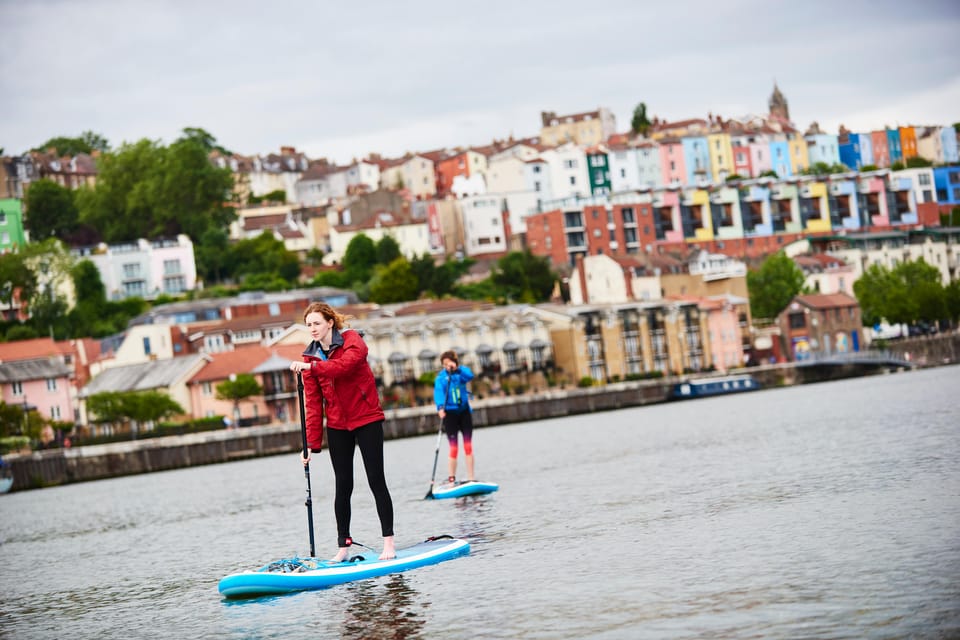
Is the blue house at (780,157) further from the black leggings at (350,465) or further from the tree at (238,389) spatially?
the black leggings at (350,465)

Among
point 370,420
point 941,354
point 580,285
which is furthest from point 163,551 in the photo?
point 580,285

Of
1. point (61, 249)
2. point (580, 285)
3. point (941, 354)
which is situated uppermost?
point (61, 249)

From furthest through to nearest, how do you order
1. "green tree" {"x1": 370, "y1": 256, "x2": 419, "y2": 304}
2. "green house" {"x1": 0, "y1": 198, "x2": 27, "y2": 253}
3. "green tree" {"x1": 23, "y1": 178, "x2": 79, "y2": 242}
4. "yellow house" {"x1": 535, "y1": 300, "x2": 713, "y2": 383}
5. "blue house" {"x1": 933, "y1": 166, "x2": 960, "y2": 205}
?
1. "blue house" {"x1": 933, "y1": 166, "x2": 960, "y2": 205}
2. "green tree" {"x1": 23, "y1": 178, "x2": 79, "y2": 242}
3. "green house" {"x1": 0, "y1": 198, "x2": 27, "y2": 253}
4. "green tree" {"x1": 370, "y1": 256, "x2": 419, "y2": 304}
5. "yellow house" {"x1": 535, "y1": 300, "x2": 713, "y2": 383}

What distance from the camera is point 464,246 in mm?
157875

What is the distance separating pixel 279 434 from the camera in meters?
83.6

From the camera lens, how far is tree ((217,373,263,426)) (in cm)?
9331

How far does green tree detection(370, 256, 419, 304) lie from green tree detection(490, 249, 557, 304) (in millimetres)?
8486

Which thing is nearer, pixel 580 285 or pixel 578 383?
pixel 578 383

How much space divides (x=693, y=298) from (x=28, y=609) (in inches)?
4309

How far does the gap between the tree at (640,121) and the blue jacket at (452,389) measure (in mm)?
175813

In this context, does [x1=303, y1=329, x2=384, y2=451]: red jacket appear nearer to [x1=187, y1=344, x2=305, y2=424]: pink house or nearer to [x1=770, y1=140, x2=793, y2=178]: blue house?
[x1=187, y1=344, x2=305, y2=424]: pink house

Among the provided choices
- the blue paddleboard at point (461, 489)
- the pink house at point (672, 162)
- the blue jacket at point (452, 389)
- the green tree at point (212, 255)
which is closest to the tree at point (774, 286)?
the pink house at point (672, 162)

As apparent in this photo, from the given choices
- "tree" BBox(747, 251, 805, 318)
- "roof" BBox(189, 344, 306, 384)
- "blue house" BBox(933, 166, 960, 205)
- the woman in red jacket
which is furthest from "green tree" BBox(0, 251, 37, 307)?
the woman in red jacket

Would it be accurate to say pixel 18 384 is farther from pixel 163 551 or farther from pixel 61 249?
pixel 163 551
